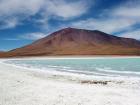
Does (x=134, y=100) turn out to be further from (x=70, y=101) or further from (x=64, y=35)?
(x=64, y=35)

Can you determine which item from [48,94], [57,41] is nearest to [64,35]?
[57,41]

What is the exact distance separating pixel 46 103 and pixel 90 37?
18931 centimetres

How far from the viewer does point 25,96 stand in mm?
7008

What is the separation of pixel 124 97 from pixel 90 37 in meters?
188

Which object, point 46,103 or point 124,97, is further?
point 124,97

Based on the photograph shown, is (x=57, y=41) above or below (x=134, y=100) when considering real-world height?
above

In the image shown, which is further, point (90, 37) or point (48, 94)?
point (90, 37)

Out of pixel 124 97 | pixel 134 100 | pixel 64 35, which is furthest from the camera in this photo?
pixel 64 35

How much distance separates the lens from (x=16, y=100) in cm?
650

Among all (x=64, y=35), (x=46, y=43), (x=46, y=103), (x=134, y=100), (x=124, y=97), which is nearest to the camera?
(x=46, y=103)

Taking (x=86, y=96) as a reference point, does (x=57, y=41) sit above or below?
above

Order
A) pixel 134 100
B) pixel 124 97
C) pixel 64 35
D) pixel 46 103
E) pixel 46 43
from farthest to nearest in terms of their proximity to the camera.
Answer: pixel 64 35 → pixel 46 43 → pixel 124 97 → pixel 134 100 → pixel 46 103

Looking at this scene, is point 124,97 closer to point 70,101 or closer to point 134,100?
point 134,100

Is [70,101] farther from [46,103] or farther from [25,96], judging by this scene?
[25,96]
